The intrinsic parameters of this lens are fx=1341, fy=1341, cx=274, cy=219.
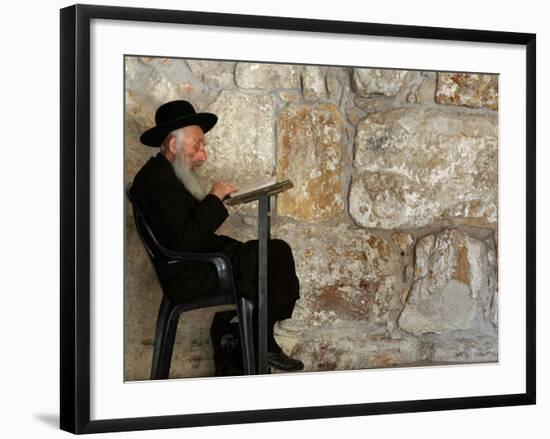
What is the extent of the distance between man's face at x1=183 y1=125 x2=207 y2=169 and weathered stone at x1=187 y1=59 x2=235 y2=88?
6.9 inches

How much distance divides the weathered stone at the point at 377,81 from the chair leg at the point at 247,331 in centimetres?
91

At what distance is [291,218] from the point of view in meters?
4.96

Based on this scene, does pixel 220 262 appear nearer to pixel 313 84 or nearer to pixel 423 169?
pixel 313 84

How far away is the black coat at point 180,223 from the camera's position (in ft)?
15.5

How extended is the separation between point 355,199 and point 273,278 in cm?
46

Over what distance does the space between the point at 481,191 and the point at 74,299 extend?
171 cm

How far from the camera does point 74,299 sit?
4.54m

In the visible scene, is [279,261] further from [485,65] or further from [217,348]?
[485,65]

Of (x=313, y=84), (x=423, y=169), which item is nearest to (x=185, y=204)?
(x=313, y=84)

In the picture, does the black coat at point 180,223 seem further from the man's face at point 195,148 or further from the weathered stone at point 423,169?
the weathered stone at point 423,169

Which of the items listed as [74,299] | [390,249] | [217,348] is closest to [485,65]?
[390,249]

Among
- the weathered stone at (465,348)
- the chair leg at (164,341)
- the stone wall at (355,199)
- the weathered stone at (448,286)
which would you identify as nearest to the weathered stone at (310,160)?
the stone wall at (355,199)

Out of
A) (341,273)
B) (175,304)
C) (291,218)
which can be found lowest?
(175,304)

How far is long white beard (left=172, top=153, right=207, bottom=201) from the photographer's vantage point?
4785mm
